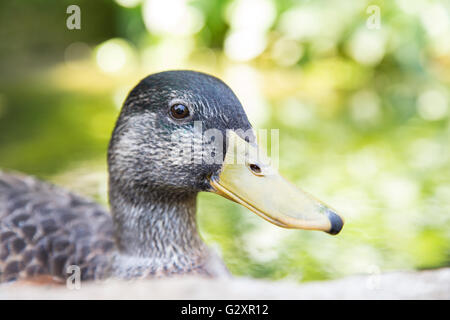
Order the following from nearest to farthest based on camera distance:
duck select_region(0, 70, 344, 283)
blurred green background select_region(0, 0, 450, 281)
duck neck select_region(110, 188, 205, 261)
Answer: duck select_region(0, 70, 344, 283) → duck neck select_region(110, 188, 205, 261) → blurred green background select_region(0, 0, 450, 281)

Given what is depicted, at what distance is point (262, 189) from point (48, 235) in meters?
0.93

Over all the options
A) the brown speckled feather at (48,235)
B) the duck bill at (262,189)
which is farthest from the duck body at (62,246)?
the duck bill at (262,189)

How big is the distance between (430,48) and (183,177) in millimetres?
5312

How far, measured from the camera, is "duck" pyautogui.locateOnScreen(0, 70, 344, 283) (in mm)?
2223

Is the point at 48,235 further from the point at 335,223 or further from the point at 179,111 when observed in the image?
the point at 335,223

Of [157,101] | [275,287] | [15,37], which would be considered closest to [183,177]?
[157,101]

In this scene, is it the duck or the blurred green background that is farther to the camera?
the blurred green background

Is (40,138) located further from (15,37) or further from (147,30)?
(15,37)

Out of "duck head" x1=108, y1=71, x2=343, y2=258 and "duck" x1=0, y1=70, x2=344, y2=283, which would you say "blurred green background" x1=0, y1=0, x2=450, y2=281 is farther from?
"duck head" x1=108, y1=71, x2=343, y2=258

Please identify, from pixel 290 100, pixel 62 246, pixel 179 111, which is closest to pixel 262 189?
pixel 179 111

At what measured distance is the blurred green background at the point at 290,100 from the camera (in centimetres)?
346

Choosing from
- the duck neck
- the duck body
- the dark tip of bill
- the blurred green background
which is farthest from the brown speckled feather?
the dark tip of bill

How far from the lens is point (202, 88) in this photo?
233 centimetres

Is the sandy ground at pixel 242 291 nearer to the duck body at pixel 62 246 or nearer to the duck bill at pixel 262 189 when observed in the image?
the duck bill at pixel 262 189
